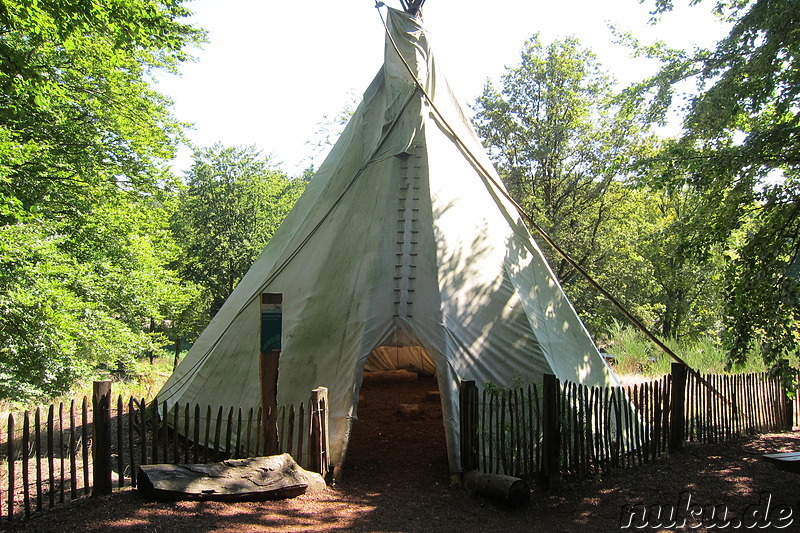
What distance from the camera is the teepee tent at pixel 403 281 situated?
6.52 meters

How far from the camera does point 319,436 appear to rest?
18.9ft

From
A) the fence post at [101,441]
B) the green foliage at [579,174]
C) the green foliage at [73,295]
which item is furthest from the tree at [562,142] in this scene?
the fence post at [101,441]

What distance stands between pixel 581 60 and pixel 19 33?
51.1 feet

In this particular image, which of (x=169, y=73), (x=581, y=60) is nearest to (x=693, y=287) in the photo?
(x=581, y=60)

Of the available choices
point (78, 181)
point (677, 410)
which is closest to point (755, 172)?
point (677, 410)

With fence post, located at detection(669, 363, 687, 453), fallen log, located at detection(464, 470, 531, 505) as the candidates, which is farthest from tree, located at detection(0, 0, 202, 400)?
fence post, located at detection(669, 363, 687, 453)

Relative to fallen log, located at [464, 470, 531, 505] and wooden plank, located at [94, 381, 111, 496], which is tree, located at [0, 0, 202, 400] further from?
fallen log, located at [464, 470, 531, 505]

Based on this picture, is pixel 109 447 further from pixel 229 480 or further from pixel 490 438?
pixel 490 438

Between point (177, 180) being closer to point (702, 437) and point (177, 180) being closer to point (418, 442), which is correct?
point (418, 442)

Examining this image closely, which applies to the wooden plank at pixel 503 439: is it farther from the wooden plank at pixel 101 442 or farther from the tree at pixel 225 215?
the tree at pixel 225 215

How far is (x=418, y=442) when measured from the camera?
7617 mm

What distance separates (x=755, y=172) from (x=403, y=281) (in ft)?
16.5

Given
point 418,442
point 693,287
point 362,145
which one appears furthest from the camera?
point 693,287

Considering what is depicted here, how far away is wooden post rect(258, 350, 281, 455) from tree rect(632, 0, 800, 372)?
5.67m
